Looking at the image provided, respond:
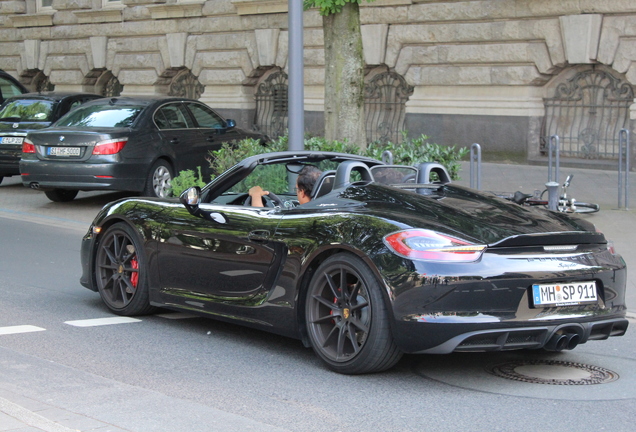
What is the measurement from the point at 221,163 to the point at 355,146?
1.73m

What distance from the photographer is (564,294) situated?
214 inches

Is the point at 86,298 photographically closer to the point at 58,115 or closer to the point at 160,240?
the point at 160,240

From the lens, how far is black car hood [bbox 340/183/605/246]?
17.9ft

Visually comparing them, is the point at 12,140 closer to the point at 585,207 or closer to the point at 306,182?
the point at 585,207

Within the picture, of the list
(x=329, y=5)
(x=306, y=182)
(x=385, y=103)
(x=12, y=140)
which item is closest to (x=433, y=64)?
(x=385, y=103)

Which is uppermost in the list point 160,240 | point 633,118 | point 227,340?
point 633,118

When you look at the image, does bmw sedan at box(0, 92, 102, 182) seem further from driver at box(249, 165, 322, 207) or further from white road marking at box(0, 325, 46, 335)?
driver at box(249, 165, 322, 207)

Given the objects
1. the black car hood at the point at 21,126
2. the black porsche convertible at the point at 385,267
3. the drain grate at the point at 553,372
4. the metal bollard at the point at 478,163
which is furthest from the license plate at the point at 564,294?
the black car hood at the point at 21,126

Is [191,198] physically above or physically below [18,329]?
above

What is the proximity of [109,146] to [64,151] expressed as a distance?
0.66 meters

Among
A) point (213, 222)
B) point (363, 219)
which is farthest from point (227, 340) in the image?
point (363, 219)

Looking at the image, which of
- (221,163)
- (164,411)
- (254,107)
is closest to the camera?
(164,411)

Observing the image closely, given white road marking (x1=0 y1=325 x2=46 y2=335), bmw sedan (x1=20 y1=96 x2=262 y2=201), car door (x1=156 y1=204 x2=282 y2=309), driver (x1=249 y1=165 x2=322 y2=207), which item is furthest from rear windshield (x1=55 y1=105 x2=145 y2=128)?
driver (x1=249 y1=165 x2=322 y2=207)

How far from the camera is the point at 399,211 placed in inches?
226
